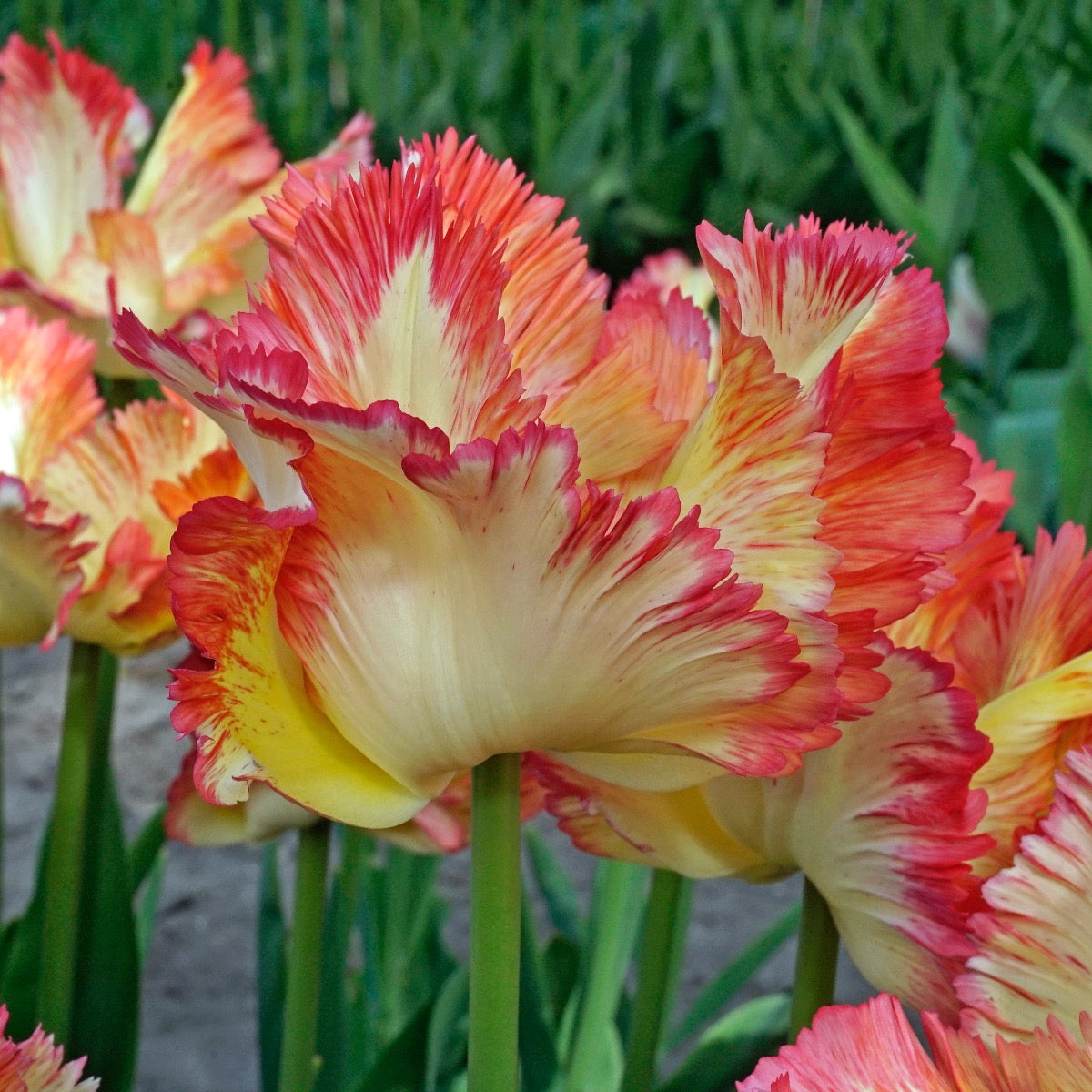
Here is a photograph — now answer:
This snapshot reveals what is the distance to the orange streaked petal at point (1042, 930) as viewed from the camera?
255 mm

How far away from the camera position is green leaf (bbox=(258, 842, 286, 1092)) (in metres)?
0.56

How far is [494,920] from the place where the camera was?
26 centimetres

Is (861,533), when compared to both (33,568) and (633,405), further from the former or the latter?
(33,568)

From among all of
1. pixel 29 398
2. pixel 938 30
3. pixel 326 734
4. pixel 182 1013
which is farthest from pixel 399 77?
pixel 326 734

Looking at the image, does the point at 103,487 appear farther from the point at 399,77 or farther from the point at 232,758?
the point at 399,77

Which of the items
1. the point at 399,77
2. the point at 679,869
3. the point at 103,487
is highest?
the point at 399,77

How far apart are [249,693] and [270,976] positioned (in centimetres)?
38

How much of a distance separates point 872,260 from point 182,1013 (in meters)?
1.04

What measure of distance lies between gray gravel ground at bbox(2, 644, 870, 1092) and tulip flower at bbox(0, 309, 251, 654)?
0.70 meters

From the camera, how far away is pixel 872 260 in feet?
0.84

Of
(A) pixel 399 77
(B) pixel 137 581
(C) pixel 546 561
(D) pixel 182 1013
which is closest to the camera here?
(C) pixel 546 561

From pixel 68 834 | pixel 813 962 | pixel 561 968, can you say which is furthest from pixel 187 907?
pixel 813 962

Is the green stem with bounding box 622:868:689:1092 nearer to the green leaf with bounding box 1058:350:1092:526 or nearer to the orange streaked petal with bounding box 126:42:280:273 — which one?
the orange streaked petal with bounding box 126:42:280:273

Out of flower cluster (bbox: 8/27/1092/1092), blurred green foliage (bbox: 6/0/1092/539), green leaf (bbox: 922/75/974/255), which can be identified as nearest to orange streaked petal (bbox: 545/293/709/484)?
flower cluster (bbox: 8/27/1092/1092)
